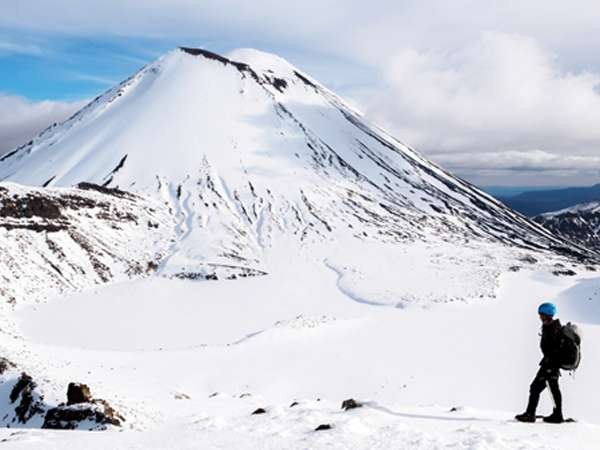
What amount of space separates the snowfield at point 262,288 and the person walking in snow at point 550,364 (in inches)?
15.9

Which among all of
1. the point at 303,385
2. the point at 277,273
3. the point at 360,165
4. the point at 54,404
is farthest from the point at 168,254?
the point at 360,165

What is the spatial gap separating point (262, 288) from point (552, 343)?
4038 cm

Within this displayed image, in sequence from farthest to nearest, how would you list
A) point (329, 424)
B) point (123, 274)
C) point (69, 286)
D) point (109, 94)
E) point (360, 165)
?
1. point (109, 94)
2. point (360, 165)
3. point (123, 274)
4. point (69, 286)
5. point (329, 424)

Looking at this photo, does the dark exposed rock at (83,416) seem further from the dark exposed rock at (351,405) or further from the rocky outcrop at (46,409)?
the dark exposed rock at (351,405)

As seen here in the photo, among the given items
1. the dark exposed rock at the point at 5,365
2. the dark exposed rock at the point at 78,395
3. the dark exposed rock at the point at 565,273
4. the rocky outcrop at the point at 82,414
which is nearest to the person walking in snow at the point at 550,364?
the rocky outcrop at the point at 82,414

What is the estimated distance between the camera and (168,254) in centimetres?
5609

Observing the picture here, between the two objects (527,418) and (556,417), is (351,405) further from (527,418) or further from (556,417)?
(556,417)

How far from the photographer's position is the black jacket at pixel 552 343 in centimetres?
948

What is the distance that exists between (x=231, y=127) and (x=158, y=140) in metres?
16.0

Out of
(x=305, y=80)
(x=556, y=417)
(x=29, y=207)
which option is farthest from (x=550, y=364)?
(x=305, y=80)

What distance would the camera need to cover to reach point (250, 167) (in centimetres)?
8981

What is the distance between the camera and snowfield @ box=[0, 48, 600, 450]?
455 inches

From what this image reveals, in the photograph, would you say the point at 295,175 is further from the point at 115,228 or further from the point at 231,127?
the point at 115,228

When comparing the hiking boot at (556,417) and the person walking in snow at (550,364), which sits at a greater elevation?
the person walking in snow at (550,364)
